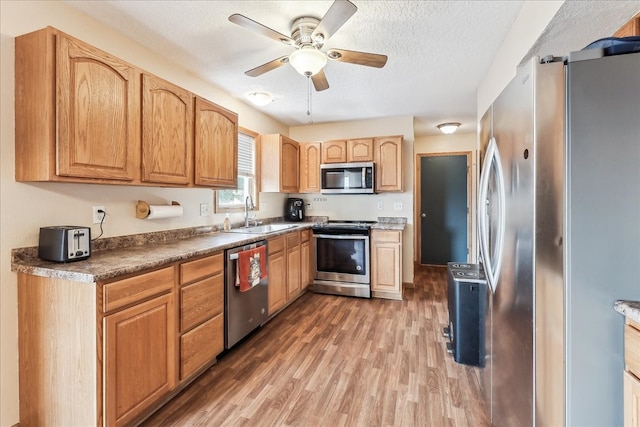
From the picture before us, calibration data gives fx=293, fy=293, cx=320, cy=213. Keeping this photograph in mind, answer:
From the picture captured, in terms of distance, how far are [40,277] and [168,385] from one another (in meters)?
0.92

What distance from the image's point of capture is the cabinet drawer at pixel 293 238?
3.37 metres

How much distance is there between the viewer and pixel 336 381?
204cm

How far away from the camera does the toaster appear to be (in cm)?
154

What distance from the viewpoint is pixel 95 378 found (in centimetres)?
138

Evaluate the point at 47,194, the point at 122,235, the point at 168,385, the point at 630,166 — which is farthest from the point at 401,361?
the point at 47,194

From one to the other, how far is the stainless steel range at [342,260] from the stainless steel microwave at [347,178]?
53cm

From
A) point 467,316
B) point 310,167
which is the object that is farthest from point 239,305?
point 310,167

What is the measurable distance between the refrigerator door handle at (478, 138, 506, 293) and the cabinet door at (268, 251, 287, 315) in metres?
1.97

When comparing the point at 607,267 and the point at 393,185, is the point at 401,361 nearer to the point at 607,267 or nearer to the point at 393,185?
the point at 607,267

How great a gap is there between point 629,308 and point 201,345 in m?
2.20

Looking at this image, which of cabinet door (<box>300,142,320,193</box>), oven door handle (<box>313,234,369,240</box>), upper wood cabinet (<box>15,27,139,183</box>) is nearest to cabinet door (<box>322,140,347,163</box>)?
cabinet door (<box>300,142,320,193</box>)

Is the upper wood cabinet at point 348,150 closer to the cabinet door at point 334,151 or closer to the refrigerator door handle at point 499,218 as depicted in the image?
the cabinet door at point 334,151

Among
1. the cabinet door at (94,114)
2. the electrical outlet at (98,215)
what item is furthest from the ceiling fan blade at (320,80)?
the electrical outlet at (98,215)

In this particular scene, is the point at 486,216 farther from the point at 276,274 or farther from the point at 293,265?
the point at 293,265
